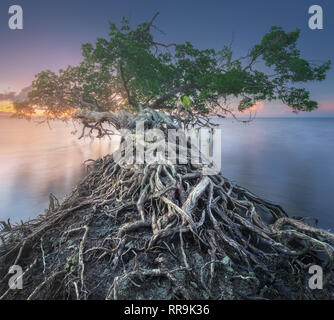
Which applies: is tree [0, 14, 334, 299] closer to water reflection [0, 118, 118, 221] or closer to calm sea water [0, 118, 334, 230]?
calm sea water [0, 118, 334, 230]

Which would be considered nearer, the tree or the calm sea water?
the tree

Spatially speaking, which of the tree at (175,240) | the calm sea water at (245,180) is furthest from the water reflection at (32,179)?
the tree at (175,240)

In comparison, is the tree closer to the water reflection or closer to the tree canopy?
the tree canopy

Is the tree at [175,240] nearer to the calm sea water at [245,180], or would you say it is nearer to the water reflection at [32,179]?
the calm sea water at [245,180]

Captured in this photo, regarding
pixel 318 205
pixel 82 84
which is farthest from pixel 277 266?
pixel 82 84

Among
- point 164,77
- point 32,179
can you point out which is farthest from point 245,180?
point 32,179

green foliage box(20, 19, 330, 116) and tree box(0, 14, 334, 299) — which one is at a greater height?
green foliage box(20, 19, 330, 116)

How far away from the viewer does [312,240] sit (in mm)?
3180

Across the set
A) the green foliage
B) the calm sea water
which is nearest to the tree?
the green foliage

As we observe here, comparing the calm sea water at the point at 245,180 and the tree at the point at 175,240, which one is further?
the calm sea water at the point at 245,180

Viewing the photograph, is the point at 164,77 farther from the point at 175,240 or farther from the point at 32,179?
the point at 32,179

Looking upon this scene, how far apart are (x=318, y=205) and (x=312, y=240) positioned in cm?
574
